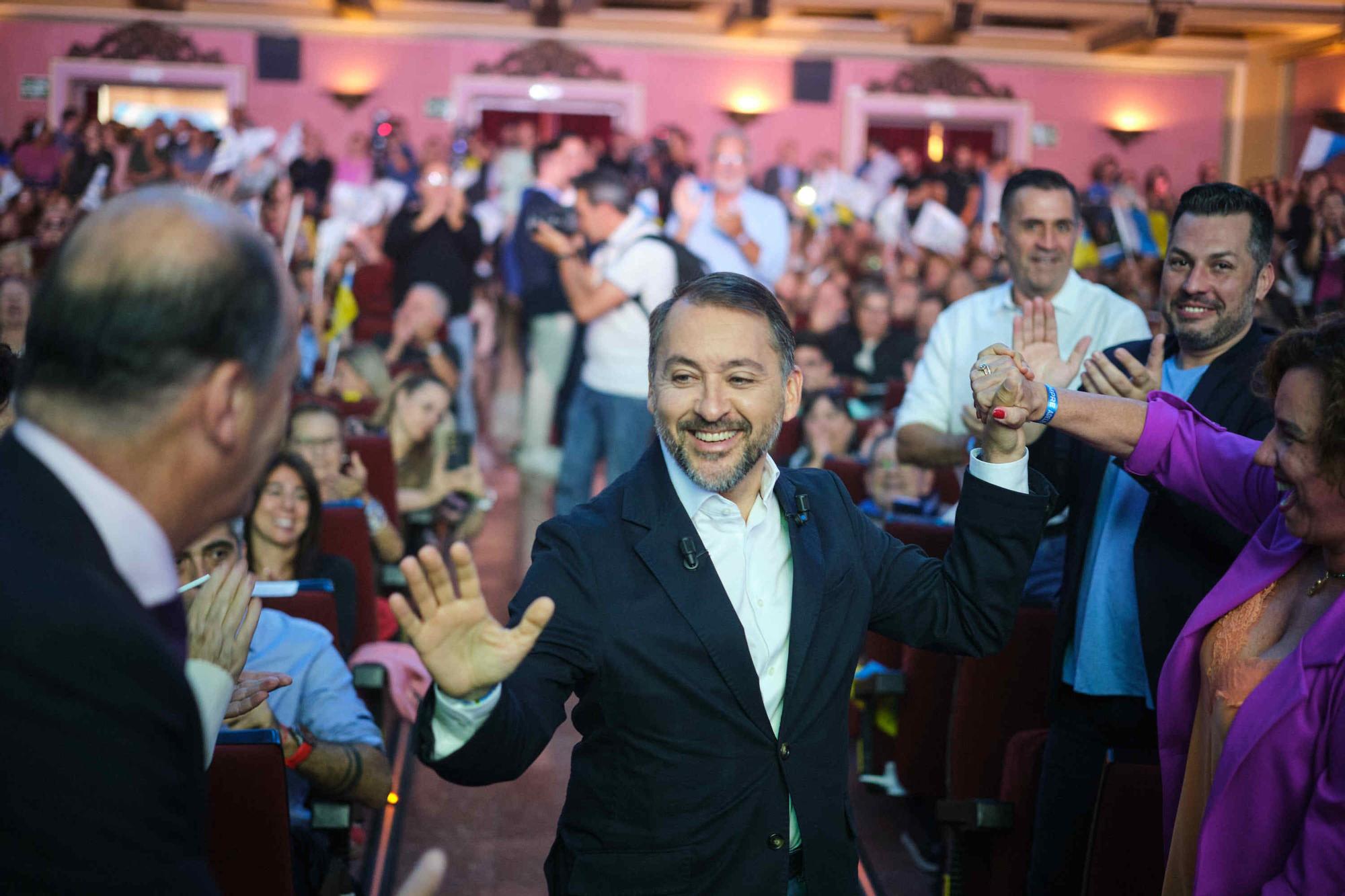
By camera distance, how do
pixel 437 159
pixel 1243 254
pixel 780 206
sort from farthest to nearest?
pixel 437 159 < pixel 780 206 < pixel 1243 254

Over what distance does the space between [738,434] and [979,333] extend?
54.2 inches

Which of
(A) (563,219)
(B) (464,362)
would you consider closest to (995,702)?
(A) (563,219)

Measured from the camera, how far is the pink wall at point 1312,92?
1198 centimetres

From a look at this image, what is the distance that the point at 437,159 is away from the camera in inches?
317

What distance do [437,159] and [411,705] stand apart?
5.95m

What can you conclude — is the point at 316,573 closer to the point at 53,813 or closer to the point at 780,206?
the point at 53,813

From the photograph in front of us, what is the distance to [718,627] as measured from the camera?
1376 mm

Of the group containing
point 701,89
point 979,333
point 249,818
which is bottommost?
point 249,818

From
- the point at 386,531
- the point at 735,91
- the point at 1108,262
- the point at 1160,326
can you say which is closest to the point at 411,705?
the point at 386,531

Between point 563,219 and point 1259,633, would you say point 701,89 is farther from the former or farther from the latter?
point 1259,633

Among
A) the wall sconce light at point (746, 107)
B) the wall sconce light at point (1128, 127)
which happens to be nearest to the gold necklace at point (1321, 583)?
the wall sconce light at point (746, 107)

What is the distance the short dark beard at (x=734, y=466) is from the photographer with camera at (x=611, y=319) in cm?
248

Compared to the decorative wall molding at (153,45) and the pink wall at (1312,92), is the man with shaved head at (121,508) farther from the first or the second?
the pink wall at (1312,92)

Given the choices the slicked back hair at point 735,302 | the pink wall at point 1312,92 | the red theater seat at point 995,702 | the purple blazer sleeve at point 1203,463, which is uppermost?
the pink wall at point 1312,92
